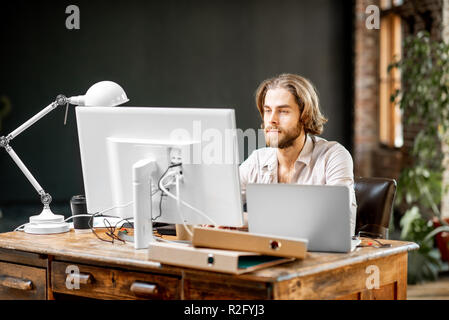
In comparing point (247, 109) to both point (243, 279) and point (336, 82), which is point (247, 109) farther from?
point (243, 279)

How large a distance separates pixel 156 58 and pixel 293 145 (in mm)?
4474

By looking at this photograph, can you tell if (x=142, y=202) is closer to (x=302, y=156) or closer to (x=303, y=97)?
(x=302, y=156)

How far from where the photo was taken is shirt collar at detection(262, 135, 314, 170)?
2625mm

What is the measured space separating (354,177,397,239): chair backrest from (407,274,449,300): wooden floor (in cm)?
199

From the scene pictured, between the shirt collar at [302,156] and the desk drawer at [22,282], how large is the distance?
1.05 metres

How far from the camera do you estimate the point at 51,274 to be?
2.11 metres

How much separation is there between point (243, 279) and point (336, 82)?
5.99m

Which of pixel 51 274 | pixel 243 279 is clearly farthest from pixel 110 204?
pixel 243 279

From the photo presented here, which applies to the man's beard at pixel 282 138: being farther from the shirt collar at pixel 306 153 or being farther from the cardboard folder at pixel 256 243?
the cardboard folder at pixel 256 243

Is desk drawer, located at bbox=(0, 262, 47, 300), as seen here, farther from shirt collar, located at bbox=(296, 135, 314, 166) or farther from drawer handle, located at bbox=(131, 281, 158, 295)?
shirt collar, located at bbox=(296, 135, 314, 166)

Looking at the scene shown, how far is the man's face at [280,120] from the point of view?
2.58 meters

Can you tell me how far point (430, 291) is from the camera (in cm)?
453

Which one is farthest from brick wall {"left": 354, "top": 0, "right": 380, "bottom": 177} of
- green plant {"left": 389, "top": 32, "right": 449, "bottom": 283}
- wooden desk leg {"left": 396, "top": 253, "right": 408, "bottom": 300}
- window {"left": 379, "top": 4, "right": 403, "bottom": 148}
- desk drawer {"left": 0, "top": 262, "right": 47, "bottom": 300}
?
desk drawer {"left": 0, "top": 262, "right": 47, "bottom": 300}

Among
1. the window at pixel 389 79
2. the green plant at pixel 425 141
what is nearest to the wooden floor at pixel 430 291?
the green plant at pixel 425 141
